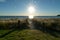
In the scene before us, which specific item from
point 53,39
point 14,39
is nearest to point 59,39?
point 53,39

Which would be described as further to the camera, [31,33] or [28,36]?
[31,33]

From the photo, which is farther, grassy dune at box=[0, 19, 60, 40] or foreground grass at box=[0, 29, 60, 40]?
grassy dune at box=[0, 19, 60, 40]

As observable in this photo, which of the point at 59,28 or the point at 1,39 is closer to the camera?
the point at 1,39

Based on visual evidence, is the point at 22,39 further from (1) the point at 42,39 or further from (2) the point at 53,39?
(2) the point at 53,39

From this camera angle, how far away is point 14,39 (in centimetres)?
1091

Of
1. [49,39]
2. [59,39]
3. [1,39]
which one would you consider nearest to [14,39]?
[1,39]

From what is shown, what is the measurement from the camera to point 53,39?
36.4 feet

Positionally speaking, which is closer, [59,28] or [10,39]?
[10,39]

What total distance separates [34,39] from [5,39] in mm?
3191

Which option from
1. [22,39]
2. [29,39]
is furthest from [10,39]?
[29,39]

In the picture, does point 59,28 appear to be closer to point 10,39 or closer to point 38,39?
Result: point 38,39

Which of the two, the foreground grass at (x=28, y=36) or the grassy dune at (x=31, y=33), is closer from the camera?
the foreground grass at (x=28, y=36)

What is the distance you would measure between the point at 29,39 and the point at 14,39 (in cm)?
165

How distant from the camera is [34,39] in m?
11.0
